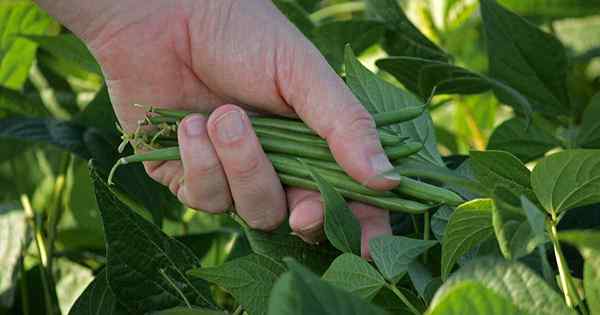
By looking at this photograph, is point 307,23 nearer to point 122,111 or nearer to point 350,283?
point 122,111

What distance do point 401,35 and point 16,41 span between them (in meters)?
0.48

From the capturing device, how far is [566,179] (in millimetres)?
626

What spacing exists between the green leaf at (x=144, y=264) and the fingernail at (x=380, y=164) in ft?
0.53

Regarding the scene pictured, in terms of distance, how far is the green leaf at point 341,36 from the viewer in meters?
1.12

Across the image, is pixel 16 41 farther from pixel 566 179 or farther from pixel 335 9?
pixel 566 179

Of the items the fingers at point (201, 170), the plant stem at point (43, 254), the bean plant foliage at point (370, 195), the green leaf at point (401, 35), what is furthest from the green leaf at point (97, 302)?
the green leaf at point (401, 35)

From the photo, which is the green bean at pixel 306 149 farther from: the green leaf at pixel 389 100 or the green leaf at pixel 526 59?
the green leaf at pixel 526 59

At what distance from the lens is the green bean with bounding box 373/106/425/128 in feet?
2.54

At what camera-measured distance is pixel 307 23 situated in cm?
116

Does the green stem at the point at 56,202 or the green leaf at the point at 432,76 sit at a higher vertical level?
the green leaf at the point at 432,76

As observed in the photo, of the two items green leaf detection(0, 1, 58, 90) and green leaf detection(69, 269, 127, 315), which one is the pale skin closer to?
green leaf detection(69, 269, 127, 315)

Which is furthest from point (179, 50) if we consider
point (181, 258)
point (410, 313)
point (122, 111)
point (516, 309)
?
point (516, 309)

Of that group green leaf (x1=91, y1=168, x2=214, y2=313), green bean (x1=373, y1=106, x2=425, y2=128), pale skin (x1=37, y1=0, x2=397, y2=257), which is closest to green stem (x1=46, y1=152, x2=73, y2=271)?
pale skin (x1=37, y1=0, x2=397, y2=257)

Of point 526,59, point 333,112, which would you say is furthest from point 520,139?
point 333,112
